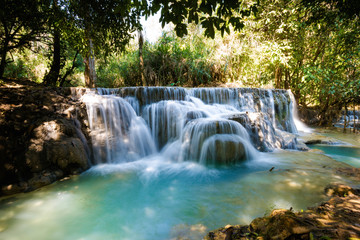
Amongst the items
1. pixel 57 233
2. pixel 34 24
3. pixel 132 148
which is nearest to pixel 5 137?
pixel 57 233

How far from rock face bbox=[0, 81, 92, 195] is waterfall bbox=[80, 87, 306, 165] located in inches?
20.5

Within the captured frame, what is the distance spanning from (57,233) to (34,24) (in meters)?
5.71

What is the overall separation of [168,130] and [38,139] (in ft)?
11.4

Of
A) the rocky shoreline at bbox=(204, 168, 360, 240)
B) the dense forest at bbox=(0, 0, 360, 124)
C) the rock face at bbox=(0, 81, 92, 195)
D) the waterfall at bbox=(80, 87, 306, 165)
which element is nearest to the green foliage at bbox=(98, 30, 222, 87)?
the dense forest at bbox=(0, 0, 360, 124)

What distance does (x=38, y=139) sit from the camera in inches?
148

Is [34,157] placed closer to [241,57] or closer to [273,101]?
[273,101]

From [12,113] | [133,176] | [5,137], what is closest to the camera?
[5,137]

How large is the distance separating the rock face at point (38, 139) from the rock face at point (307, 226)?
3.60 meters

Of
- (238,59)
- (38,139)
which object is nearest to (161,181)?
(38,139)

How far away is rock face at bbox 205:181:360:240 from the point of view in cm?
131

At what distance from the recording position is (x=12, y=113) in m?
3.84

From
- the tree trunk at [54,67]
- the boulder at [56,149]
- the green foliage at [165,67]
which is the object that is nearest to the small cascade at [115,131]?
the boulder at [56,149]

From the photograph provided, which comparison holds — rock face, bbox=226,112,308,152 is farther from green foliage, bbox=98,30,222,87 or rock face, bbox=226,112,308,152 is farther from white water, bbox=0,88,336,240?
green foliage, bbox=98,30,222,87

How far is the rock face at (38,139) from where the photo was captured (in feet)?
11.1
